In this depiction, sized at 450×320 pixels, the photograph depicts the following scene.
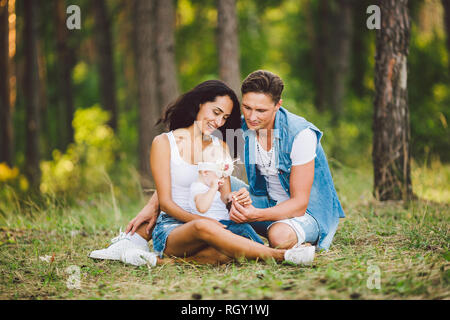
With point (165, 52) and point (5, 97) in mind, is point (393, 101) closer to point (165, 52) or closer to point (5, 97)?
point (165, 52)

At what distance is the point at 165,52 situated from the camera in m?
8.73

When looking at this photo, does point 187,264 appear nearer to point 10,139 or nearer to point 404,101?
point 404,101

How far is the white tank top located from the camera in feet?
12.4

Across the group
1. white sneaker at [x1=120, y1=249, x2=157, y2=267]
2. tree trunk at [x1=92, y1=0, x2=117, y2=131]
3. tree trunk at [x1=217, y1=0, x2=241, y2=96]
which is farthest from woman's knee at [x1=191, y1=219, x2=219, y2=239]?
tree trunk at [x1=92, y1=0, x2=117, y2=131]

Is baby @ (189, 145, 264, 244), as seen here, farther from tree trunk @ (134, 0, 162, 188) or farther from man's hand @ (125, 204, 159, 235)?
tree trunk @ (134, 0, 162, 188)

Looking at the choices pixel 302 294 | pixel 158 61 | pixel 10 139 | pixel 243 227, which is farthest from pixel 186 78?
pixel 302 294

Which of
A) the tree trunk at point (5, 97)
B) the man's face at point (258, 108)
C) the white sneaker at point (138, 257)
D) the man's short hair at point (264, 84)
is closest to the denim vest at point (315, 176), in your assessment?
the man's face at point (258, 108)

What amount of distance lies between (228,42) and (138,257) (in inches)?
167

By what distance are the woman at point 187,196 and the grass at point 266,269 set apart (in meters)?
0.11

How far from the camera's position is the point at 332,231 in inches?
155

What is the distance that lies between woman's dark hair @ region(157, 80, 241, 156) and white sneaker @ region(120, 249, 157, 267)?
1180 mm

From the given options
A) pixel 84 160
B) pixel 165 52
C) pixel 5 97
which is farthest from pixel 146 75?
pixel 5 97

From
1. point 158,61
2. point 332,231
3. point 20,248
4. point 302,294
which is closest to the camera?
point 302,294
